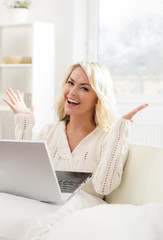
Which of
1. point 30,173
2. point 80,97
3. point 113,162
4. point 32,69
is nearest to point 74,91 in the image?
point 80,97

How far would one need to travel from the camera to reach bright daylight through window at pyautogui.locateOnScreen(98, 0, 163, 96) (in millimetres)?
3766

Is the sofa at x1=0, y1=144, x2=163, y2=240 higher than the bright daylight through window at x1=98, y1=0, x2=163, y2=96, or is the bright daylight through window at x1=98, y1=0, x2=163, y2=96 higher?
the bright daylight through window at x1=98, y1=0, x2=163, y2=96

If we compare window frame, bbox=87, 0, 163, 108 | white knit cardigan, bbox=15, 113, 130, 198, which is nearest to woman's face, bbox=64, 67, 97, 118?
white knit cardigan, bbox=15, 113, 130, 198

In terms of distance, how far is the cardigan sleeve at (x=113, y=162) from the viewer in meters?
1.77

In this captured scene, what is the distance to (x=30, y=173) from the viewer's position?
1.36m

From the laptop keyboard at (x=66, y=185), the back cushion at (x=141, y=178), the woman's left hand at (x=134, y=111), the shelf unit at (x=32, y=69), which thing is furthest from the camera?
the shelf unit at (x=32, y=69)

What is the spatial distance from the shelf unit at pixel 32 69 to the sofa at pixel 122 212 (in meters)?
1.91

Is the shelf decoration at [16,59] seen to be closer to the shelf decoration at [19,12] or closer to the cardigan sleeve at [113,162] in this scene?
the shelf decoration at [19,12]

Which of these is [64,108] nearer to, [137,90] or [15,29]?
[137,90]

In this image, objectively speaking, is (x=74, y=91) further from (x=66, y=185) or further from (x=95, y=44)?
(x=95, y=44)

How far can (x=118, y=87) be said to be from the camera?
3.93 meters

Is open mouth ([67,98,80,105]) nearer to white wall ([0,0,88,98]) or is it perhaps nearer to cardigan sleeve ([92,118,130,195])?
cardigan sleeve ([92,118,130,195])

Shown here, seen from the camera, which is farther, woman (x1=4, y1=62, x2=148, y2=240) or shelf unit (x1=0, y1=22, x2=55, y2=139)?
shelf unit (x1=0, y1=22, x2=55, y2=139)

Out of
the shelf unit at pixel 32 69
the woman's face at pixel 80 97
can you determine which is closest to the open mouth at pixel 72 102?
the woman's face at pixel 80 97
